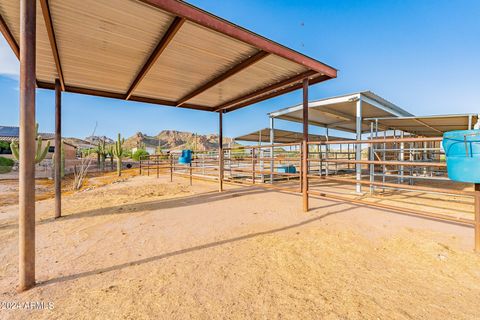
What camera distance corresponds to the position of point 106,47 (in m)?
2.66

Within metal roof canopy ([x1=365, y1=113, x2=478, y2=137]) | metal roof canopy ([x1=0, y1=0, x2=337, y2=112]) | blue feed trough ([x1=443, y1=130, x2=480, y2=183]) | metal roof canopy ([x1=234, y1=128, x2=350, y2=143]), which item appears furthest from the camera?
metal roof canopy ([x1=234, y1=128, x2=350, y2=143])

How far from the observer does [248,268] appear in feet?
5.80

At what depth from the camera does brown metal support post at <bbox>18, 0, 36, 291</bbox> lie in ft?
5.12

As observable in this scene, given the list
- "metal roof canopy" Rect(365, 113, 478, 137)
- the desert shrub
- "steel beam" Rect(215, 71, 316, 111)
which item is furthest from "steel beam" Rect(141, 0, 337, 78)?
the desert shrub

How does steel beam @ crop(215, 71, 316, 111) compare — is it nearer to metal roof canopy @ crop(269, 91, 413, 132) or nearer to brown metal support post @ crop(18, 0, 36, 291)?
metal roof canopy @ crop(269, 91, 413, 132)

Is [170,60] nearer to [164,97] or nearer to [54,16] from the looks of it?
[54,16]

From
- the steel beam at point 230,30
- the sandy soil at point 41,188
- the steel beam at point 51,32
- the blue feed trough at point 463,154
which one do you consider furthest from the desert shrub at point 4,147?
the blue feed trough at point 463,154

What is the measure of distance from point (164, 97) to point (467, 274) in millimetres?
5486

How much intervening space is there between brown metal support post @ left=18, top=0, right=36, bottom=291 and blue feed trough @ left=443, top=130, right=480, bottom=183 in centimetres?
356

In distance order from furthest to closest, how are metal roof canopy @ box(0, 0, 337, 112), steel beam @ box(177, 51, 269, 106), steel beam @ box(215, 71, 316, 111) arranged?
steel beam @ box(215, 71, 316, 111), steel beam @ box(177, 51, 269, 106), metal roof canopy @ box(0, 0, 337, 112)

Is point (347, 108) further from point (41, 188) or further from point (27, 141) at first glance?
point (41, 188)

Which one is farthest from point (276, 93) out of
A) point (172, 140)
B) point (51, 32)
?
point (172, 140)

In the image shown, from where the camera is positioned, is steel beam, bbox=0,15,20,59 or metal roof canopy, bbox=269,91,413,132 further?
metal roof canopy, bbox=269,91,413,132

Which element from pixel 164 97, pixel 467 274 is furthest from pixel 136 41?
pixel 467 274
